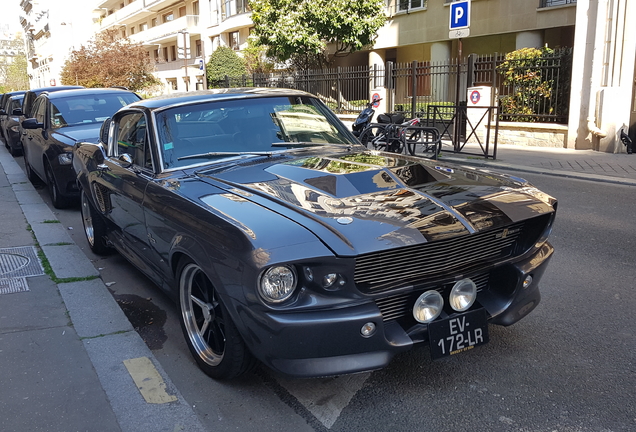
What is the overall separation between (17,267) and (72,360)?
93.2 inches

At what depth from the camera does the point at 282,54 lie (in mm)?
25531

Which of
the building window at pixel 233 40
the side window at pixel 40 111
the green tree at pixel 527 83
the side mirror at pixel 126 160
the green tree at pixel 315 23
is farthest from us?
the building window at pixel 233 40

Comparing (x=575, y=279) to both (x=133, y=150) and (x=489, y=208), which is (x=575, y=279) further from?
(x=133, y=150)

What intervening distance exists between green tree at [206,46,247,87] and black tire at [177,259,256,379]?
1179 inches

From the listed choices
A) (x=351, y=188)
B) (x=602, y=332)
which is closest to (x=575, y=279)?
(x=602, y=332)

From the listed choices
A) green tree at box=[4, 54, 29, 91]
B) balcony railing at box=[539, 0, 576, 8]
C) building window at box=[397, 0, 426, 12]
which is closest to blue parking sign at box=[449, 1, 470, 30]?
balcony railing at box=[539, 0, 576, 8]

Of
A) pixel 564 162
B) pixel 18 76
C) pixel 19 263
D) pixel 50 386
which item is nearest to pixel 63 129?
pixel 19 263

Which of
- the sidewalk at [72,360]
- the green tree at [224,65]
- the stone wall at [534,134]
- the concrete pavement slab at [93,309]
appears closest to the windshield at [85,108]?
the sidewalk at [72,360]

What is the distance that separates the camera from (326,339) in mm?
2670

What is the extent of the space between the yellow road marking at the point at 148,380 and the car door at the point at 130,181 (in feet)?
2.15

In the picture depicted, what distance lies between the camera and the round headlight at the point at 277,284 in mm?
2652

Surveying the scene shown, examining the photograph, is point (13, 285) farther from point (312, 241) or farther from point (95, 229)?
point (312, 241)

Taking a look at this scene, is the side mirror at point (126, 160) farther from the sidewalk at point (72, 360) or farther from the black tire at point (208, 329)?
the black tire at point (208, 329)

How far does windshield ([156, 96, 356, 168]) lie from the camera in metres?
4.14
